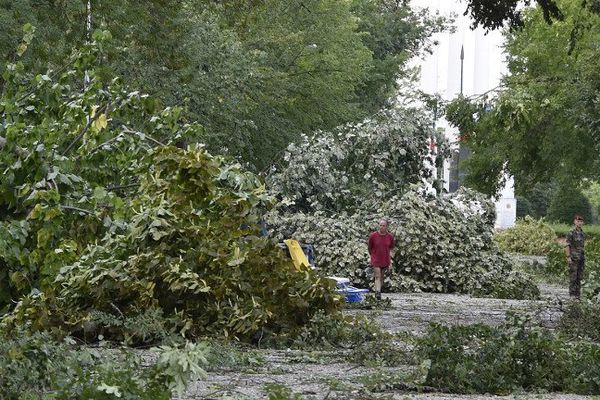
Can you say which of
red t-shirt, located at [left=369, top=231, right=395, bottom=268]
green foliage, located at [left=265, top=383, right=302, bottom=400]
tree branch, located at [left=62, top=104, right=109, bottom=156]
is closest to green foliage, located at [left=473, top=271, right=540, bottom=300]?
red t-shirt, located at [left=369, top=231, right=395, bottom=268]

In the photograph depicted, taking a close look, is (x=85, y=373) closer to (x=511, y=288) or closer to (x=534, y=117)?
(x=511, y=288)

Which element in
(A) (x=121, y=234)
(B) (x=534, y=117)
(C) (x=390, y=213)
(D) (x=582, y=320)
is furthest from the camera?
(B) (x=534, y=117)

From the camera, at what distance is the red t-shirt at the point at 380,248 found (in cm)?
2570

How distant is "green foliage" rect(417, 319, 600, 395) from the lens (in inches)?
487

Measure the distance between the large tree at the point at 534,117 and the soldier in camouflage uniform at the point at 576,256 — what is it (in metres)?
13.0

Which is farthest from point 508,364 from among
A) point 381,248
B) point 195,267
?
point 381,248

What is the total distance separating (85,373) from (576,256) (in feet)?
59.0

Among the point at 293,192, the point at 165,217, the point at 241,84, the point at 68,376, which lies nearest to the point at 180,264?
the point at 165,217

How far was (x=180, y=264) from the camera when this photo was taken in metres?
15.8

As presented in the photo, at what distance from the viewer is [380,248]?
25797mm

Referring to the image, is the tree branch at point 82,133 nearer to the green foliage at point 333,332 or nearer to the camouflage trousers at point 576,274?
the green foliage at point 333,332

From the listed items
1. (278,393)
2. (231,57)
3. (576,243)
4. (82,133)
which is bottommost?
(278,393)

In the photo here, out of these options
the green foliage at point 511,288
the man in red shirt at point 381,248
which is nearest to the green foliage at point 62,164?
the man in red shirt at point 381,248

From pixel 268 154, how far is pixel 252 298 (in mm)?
26577
